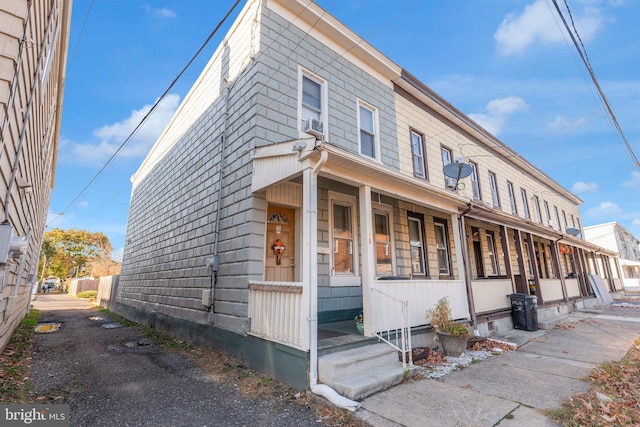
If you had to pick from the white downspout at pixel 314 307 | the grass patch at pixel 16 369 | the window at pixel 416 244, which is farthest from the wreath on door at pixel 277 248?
the window at pixel 416 244

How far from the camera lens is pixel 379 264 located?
7426 mm

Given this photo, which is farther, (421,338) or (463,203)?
(463,203)

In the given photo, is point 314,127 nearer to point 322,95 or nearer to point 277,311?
point 322,95

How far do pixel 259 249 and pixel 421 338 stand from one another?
3.40 m

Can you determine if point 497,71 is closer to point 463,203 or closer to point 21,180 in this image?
point 463,203

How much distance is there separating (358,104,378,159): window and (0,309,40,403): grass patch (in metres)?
7.09

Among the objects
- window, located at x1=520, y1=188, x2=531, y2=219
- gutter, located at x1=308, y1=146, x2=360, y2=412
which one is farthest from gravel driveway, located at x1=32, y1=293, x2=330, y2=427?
window, located at x1=520, y1=188, x2=531, y2=219

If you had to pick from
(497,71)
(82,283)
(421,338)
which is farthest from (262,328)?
(82,283)

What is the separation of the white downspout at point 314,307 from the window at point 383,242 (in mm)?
3688

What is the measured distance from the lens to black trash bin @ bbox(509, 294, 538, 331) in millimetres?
7973

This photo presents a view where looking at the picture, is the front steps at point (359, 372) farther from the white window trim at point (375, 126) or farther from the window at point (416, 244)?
the white window trim at point (375, 126)

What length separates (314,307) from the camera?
12.7 ft

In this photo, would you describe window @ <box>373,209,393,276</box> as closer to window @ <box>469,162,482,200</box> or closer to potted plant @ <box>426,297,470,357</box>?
potted plant @ <box>426,297,470,357</box>

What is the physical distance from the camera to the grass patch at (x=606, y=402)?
2.97 meters
